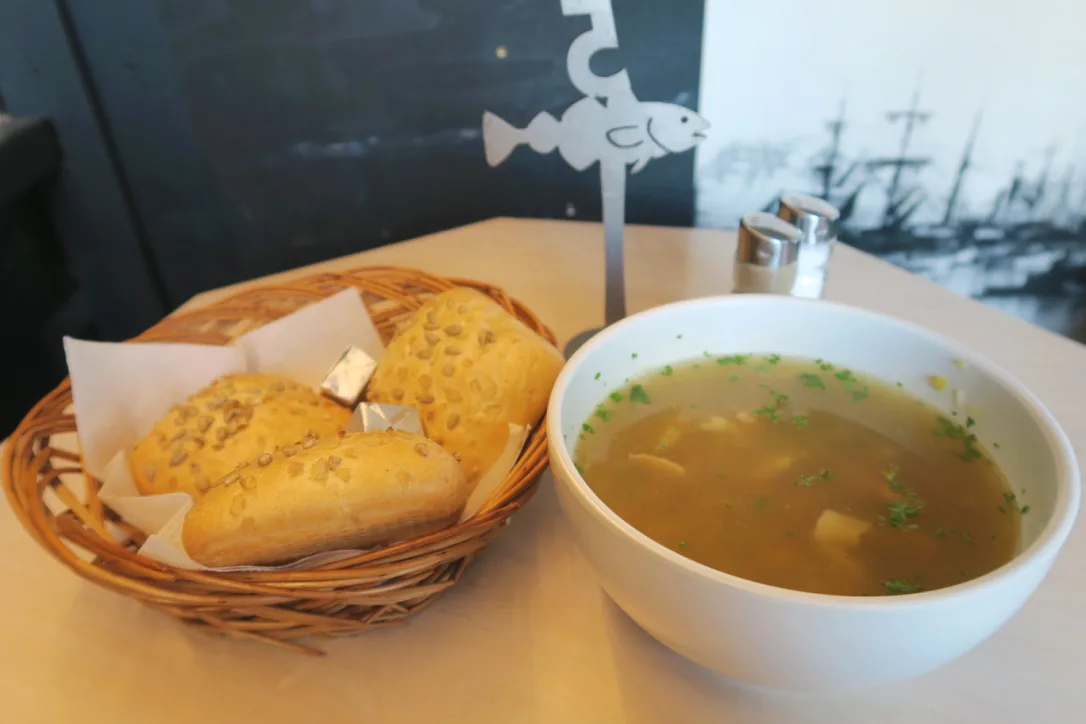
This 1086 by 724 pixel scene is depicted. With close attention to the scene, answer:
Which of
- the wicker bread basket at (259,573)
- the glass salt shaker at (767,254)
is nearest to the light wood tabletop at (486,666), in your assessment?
the wicker bread basket at (259,573)

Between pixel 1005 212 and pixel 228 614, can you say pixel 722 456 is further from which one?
pixel 1005 212

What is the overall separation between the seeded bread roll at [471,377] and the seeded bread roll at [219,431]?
0.08m

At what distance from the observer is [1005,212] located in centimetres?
123

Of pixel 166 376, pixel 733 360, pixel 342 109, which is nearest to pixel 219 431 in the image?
pixel 166 376

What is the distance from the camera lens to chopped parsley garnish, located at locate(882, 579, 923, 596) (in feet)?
1.57

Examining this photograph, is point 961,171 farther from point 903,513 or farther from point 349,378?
point 349,378

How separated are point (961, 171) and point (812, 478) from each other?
2.98ft

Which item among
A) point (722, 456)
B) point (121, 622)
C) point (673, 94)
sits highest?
point (673, 94)

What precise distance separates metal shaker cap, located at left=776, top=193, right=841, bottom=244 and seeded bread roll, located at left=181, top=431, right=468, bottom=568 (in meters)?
0.56

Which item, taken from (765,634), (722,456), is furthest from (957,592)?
(722,456)

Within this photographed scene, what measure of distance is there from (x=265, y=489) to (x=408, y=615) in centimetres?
17

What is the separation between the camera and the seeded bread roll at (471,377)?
2.24 feet

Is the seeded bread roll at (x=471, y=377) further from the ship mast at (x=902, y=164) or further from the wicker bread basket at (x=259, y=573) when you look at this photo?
the ship mast at (x=902, y=164)

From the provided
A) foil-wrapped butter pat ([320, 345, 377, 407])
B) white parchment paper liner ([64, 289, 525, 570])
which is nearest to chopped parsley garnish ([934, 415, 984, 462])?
white parchment paper liner ([64, 289, 525, 570])
